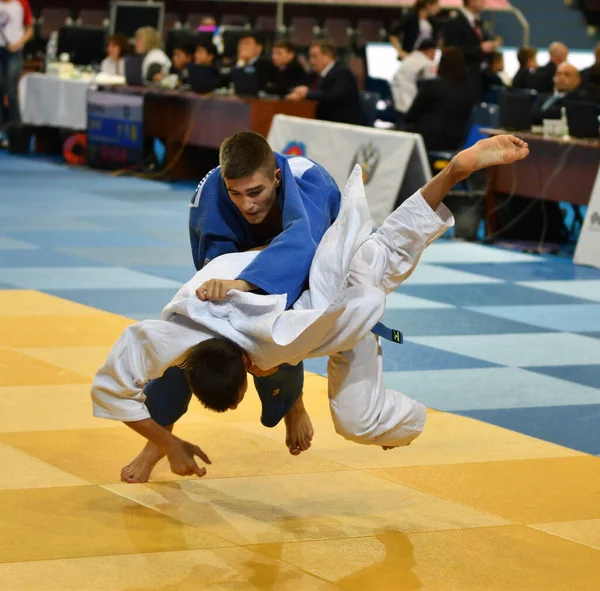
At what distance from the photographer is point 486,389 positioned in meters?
6.39

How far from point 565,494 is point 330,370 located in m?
1.09

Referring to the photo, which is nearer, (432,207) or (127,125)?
(432,207)

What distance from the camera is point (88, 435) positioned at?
533 cm

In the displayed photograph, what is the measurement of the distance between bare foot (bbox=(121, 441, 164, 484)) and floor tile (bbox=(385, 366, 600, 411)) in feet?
5.70

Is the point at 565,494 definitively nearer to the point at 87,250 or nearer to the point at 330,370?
the point at 330,370

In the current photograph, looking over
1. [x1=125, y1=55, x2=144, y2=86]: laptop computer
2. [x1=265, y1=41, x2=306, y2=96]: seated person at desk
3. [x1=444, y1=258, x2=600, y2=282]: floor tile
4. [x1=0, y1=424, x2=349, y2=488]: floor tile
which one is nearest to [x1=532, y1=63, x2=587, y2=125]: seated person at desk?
[x1=444, y1=258, x2=600, y2=282]: floor tile

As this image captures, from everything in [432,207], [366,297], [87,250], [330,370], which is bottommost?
[87,250]

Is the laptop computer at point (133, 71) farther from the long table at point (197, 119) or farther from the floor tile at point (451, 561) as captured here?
→ the floor tile at point (451, 561)

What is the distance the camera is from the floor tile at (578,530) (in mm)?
4281

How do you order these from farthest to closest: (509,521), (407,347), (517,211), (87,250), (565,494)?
(517,211), (87,250), (407,347), (565,494), (509,521)

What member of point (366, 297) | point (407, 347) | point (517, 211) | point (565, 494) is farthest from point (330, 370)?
point (517, 211)

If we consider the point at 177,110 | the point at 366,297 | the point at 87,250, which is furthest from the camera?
the point at 177,110

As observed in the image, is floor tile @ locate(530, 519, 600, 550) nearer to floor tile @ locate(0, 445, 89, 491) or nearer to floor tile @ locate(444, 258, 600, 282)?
floor tile @ locate(0, 445, 89, 491)

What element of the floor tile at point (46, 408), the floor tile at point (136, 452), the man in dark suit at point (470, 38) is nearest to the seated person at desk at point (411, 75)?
the man in dark suit at point (470, 38)
